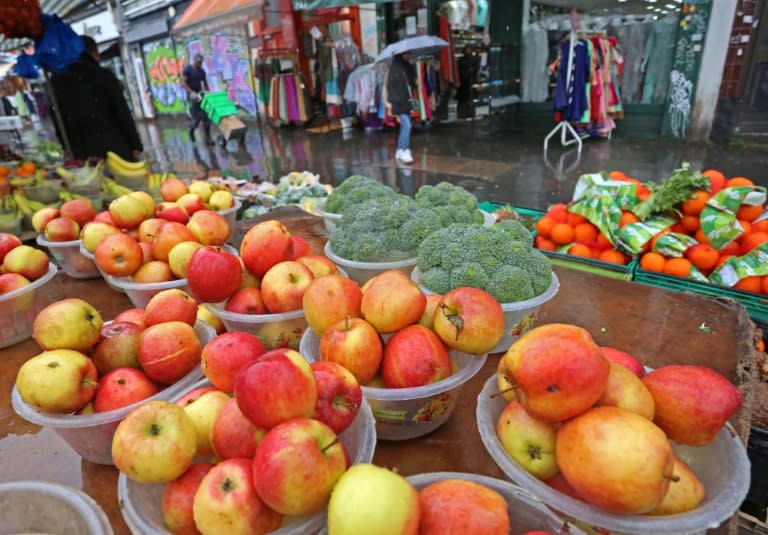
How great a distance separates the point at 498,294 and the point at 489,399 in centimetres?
47

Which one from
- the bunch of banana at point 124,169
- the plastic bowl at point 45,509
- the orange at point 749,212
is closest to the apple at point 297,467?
the plastic bowl at point 45,509

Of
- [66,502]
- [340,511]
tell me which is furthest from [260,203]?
[340,511]

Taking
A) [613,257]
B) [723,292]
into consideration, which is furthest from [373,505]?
[613,257]

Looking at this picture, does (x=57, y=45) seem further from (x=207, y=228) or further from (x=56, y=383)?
(x=56, y=383)

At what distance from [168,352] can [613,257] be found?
2.45m

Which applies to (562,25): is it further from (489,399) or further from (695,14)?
(489,399)

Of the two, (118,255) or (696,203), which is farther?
(696,203)

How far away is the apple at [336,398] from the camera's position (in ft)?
2.87

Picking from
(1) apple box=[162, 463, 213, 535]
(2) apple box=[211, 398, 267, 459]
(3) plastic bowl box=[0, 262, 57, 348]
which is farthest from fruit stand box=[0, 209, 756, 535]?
(2) apple box=[211, 398, 267, 459]

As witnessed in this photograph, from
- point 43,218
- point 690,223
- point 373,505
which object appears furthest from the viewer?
point 690,223

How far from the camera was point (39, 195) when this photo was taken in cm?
342

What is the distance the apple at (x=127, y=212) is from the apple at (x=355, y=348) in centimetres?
142

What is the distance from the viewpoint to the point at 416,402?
1040 millimetres

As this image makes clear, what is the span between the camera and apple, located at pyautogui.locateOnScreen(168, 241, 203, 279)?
5.45 feet
